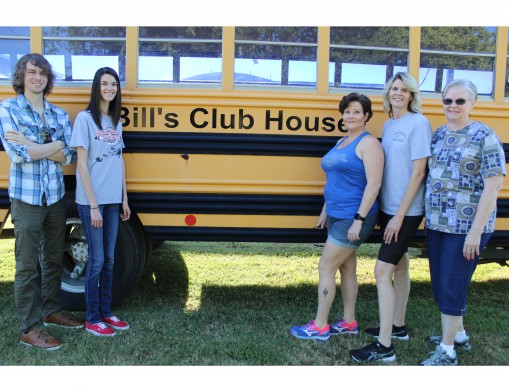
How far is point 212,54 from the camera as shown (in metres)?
3.16

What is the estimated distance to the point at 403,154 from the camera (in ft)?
8.77

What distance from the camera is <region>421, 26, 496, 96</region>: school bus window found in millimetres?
3178

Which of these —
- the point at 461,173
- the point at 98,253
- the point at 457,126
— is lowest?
the point at 98,253

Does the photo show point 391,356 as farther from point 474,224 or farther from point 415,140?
point 415,140

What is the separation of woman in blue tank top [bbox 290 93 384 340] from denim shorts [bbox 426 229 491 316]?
0.38 meters

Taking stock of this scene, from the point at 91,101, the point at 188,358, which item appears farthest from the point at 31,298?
the point at 91,101

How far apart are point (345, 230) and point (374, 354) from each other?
0.70 meters

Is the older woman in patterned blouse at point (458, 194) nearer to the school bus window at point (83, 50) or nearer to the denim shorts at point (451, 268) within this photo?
the denim shorts at point (451, 268)

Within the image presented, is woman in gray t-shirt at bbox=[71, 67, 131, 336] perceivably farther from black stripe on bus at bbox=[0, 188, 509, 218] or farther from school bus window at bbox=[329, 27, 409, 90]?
school bus window at bbox=[329, 27, 409, 90]

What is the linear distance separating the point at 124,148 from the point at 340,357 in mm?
1812

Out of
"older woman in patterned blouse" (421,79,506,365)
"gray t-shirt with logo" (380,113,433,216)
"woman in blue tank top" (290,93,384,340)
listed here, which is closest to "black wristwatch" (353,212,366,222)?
"woman in blue tank top" (290,93,384,340)

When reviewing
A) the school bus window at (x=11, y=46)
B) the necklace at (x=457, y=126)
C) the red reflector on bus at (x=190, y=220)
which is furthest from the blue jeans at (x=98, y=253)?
the necklace at (x=457, y=126)

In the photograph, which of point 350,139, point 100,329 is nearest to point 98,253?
point 100,329

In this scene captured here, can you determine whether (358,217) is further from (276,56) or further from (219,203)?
(276,56)
